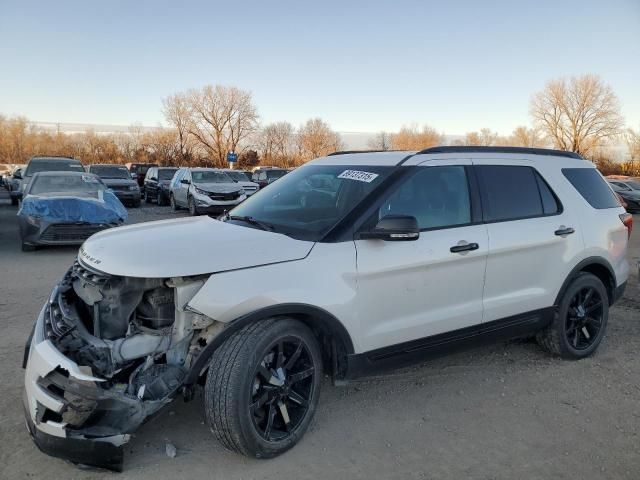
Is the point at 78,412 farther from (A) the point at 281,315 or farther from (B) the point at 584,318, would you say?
(B) the point at 584,318

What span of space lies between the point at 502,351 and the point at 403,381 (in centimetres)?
126

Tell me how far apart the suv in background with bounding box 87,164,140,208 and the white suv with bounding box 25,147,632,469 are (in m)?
18.1

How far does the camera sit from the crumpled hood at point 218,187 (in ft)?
56.4

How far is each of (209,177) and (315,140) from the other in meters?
53.2

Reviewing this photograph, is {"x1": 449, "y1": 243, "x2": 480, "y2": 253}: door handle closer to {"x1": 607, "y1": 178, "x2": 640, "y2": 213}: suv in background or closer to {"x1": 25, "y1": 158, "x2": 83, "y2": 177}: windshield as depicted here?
{"x1": 25, "y1": 158, "x2": 83, "y2": 177}: windshield

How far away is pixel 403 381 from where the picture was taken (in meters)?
4.12

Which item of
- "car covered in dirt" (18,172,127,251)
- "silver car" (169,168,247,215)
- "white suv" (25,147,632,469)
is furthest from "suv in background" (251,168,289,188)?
"white suv" (25,147,632,469)

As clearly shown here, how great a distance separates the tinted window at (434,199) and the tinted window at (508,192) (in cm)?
20

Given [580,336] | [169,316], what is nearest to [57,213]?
[169,316]

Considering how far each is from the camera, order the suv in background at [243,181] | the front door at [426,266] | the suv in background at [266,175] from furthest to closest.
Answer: the suv in background at [266,175] < the suv in background at [243,181] < the front door at [426,266]

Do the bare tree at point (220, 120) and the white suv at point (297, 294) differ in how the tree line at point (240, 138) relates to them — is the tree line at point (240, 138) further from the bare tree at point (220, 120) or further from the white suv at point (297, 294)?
the white suv at point (297, 294)

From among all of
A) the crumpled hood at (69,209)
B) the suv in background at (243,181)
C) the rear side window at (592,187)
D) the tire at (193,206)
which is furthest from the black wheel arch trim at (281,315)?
the suv in background at (243,181)

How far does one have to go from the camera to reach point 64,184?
10.9 m

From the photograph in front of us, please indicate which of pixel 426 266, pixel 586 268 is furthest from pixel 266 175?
pixel 426 266
